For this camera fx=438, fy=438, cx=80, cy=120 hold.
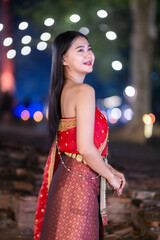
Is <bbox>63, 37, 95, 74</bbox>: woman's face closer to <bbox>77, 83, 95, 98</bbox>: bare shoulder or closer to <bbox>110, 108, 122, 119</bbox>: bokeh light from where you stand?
<bbox>77, 83, 95, 98</bbox>: bare shoulder

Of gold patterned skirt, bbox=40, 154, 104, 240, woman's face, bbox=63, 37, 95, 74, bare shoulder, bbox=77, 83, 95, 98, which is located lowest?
gold patterned skirt, bbox=40, 154, 104, 240

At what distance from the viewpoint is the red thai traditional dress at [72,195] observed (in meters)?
2.57

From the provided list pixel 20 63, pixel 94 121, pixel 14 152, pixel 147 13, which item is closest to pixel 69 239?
pixel 94 121

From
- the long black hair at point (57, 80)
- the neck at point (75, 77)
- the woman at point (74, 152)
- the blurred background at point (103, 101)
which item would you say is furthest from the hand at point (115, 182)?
the blurred background at point (103, 101)

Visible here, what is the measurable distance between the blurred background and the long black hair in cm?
111

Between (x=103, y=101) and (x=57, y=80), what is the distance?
1804 inches

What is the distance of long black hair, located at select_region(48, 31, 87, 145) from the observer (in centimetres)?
271

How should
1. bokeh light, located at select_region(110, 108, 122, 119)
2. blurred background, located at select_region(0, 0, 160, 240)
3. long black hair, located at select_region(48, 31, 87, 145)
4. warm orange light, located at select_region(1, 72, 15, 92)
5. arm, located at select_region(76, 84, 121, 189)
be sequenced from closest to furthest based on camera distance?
arm, located at select_region(76, 84, 121, 189) < long black hair, located at select_region(48, 31, 87, 145) < blurred background, located at select_region(0, 0, 160, 240) < warm orange light, located at select_region(1, 72, 15, 92) < bokeh light, located at select_region(110, 108, 122, 119)

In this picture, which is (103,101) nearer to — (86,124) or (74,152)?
(74,152)

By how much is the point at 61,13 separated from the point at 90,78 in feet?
99.7

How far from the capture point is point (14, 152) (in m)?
7.66

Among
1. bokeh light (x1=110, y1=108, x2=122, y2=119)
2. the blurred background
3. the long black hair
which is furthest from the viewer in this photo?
bokeh light (x1=110, y1=108, x2=122, y2=119)

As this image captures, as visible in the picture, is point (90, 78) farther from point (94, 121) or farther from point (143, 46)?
point (94, 121)

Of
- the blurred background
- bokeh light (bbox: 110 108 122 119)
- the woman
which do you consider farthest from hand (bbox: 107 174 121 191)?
bokeh light (bbox: 110 108 122 119)
